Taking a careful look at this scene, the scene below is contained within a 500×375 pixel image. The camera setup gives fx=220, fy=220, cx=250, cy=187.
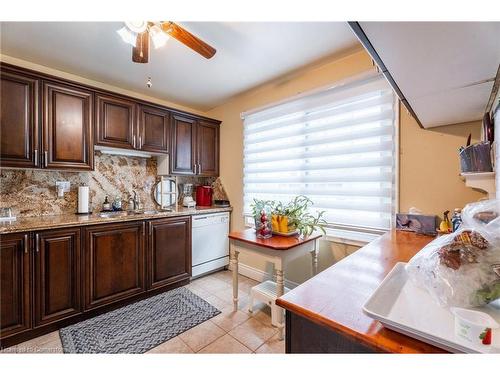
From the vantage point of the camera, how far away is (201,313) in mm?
2082

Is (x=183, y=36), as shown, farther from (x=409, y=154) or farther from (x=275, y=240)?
(x=409, y=154)

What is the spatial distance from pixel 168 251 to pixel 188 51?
6.87ft

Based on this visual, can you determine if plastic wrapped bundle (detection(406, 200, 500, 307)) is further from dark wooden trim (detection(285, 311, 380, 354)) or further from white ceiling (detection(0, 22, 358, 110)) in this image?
white ceiling (detection(0, 22, 358, 110))

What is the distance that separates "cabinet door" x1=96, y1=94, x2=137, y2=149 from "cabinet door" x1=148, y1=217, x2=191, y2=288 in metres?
0.97

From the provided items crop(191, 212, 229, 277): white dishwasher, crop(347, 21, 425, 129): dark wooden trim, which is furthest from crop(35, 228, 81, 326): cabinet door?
crop(347, 21, 425, 129): dark wooden trim

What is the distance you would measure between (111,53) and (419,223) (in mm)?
3012

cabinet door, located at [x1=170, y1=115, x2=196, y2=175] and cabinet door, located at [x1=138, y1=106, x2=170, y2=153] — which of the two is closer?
cabinet door, located at [x1=138, y1=106, x2=170, y2=153]

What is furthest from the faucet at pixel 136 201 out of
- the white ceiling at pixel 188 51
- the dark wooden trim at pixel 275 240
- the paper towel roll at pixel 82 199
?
the dark wooden trim at pixel 275 240

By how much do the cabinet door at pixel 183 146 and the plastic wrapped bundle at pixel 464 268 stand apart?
2.80 m

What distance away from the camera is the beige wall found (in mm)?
1646

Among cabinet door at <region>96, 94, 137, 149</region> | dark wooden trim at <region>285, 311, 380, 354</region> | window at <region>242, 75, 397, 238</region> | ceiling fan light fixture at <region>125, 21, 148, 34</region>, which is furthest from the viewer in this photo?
cabinet door at <region>96, 94, 137, 149</region>

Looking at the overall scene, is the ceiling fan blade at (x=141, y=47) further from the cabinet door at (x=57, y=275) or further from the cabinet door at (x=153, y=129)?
the cabinet door at (x=57, y=275)

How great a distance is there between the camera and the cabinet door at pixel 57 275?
1.73m

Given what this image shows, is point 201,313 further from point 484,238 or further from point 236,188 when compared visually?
point 484,238
